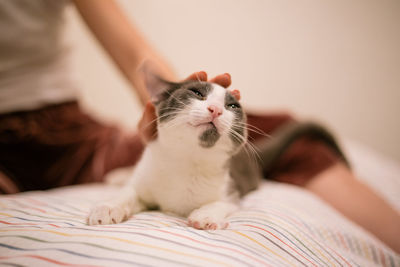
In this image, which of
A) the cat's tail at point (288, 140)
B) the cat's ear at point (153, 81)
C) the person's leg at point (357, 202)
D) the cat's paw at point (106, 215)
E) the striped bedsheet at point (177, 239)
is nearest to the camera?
the striped bedsheet at point (177, 239)

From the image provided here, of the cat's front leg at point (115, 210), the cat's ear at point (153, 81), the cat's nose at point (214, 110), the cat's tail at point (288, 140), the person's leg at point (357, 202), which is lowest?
the person's leg at point (357, 202)

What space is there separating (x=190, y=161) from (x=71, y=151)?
91 centimetres

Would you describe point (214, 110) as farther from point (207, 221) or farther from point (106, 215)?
point (106, 215)

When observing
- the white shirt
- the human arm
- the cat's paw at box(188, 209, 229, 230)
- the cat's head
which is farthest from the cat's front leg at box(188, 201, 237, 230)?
the white shirt

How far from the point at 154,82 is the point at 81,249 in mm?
528

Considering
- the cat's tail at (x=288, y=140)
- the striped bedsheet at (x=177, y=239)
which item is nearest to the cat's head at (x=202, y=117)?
the striped bedsheet at (x=177, y=239)

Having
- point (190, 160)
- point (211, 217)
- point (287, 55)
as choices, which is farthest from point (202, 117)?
point (287, 55)

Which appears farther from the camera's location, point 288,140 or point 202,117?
point 288,140

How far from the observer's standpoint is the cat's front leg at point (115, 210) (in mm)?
659

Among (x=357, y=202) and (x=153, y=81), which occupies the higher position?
(x=153, y=81)

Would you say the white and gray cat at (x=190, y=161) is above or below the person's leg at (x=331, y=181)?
above

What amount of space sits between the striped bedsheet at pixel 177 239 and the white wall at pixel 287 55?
43 centimetres

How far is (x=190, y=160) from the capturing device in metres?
0.81

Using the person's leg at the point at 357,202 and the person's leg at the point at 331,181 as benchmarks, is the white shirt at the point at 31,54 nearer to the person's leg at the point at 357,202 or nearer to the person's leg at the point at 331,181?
the person's leg at the point at 331,181
